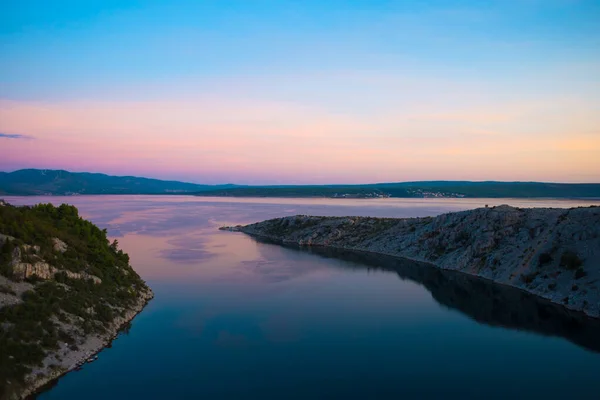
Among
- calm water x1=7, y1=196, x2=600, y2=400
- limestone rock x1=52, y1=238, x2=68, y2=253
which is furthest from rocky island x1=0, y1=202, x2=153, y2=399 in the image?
calm water x1=7, y1=196, x2=600, y2=400

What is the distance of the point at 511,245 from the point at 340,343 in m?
31.6

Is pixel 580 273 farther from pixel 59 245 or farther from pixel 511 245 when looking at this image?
pixel 59 245

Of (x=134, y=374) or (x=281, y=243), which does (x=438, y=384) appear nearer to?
(x=134, y=374)

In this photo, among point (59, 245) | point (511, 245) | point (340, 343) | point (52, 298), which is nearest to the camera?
point (52, 298)

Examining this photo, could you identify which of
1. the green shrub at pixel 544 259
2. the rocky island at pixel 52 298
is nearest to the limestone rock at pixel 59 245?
the rocky island at pixel 52 298

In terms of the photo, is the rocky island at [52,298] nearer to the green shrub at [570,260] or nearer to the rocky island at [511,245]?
the rocky island at [511,245]

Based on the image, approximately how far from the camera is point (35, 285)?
87.2ft

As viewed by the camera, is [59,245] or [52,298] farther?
Answer: [59,245]

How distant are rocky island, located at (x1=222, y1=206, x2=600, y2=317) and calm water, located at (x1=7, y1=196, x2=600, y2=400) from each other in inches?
110

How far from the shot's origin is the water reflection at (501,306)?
31.7 metres

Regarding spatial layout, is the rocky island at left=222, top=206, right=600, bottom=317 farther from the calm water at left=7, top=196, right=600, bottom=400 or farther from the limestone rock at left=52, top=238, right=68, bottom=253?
the limestone rock at left=52, top=238, right=68, bottom=253

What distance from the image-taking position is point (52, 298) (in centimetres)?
2619

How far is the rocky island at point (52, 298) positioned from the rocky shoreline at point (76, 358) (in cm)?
A: 5

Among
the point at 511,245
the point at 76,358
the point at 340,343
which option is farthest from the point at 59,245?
the point at 511,245
